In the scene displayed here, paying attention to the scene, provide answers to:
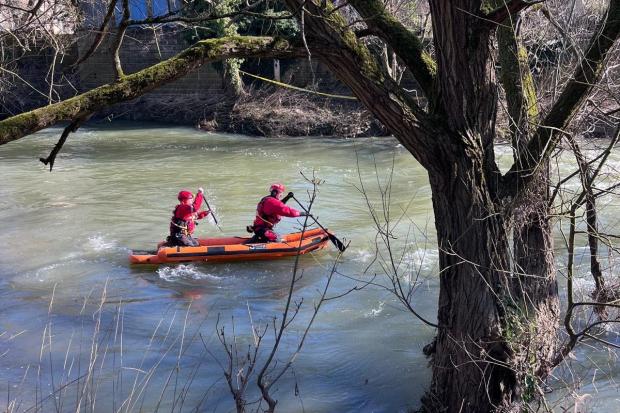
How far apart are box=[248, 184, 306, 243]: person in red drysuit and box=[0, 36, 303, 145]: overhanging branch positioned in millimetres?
5996

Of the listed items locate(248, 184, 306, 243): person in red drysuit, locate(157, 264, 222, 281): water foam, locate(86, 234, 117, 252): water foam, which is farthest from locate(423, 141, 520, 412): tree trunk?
locate(86, 234, 117, 252): water foam

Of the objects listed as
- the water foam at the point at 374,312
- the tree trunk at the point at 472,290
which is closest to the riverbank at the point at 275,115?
the water foam at the point at 374,312

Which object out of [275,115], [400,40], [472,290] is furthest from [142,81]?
[275,115]

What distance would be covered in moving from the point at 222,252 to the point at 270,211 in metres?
0.92

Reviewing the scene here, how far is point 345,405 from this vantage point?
21.2ft

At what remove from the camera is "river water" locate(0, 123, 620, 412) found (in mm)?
6484

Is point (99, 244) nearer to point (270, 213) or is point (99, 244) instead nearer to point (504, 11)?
point (270, 213)

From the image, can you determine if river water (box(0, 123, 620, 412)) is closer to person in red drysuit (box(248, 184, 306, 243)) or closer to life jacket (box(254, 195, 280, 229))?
person in red drysuit (box(248, 184, 306, 243))

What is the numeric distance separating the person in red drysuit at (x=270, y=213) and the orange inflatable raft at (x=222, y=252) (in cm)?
17

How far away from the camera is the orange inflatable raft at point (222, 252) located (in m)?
10.6

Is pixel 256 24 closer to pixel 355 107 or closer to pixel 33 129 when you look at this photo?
pixel 355 107

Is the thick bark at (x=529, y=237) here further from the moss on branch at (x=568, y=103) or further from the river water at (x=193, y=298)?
the river water at (x=193, y=298)

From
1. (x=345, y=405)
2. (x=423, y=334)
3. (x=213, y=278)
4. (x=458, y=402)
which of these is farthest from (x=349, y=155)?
(x=458, y=402)

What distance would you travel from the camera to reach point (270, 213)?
1078 cm
